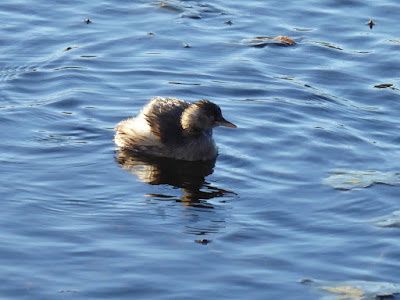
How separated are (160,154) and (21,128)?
1.81m

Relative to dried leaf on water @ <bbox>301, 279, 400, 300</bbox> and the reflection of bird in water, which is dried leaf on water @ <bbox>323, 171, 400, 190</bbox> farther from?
dried leaf on water @ <bbox>301, 279, 400, 300</bbox>

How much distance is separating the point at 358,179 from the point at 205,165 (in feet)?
6.30

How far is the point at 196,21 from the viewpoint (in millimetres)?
16016

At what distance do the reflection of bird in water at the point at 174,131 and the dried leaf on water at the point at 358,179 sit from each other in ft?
5.13

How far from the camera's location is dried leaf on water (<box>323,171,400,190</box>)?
34.0ft

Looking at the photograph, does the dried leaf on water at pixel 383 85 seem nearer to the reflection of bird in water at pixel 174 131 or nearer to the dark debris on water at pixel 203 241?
the reflection of bird in water at pixel 174 131

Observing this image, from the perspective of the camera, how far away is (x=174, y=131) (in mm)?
11641

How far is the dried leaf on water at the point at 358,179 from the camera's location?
34.0 ft

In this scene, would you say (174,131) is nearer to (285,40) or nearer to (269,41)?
(269,41)

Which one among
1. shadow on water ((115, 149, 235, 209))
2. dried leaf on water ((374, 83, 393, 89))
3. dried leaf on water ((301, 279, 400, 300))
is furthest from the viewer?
dried leaf on water ((374, 83, 393, 89))

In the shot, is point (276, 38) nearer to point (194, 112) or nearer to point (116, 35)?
point (116, 35)

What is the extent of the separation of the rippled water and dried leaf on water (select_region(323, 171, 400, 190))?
2.0 inches

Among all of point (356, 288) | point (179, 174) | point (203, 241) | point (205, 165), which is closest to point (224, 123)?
point (205, 165)

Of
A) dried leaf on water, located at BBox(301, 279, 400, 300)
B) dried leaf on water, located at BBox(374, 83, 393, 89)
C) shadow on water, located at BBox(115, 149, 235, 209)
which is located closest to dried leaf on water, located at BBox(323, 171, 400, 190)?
shadow on water, located at BBox(115, 149, 235, 209)
